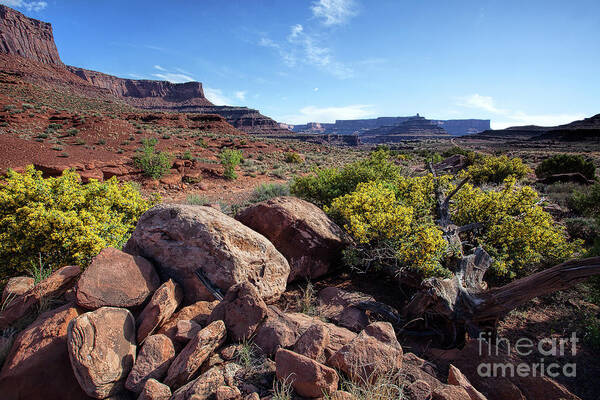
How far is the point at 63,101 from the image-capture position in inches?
1437

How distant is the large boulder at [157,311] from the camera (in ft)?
7.62

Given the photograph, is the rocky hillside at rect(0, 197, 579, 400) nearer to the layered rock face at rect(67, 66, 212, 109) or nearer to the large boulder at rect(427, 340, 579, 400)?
the large boulder at rect(427, 340, 579, 400)

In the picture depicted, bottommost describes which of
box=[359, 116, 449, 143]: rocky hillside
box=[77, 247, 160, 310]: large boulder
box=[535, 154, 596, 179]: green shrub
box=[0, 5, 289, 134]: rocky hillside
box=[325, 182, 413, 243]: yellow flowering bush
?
box=[77, 247, 160, 310]: large boulder

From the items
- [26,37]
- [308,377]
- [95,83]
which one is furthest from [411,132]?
[26,37]

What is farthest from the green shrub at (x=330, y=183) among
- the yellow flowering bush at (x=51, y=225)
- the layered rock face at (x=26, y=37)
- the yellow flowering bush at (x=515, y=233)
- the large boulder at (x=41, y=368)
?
the layered rock face at (x=26, y=37)

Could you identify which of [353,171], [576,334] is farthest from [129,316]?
[353,171]

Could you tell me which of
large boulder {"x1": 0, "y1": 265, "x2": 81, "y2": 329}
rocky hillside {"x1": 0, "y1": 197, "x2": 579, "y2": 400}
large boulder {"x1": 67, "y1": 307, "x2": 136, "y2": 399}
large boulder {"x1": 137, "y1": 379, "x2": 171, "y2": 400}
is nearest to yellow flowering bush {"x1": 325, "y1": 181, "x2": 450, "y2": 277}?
rocky hillside {"x1": 0, "y1": 197, "x2": 579, "y2": 400}

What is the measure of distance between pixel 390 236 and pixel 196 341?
3110 millimetres

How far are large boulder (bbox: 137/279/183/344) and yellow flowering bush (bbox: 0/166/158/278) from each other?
5.91ft

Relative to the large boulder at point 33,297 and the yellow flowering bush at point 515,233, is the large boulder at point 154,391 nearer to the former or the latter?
the large boulder at point 33,297

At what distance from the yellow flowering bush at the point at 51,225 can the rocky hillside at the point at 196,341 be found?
2.05 ft

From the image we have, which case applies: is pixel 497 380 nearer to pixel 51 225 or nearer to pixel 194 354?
pixel 194 354

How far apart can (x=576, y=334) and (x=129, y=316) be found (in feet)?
18.0

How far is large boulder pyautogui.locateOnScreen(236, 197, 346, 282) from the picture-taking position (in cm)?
434
